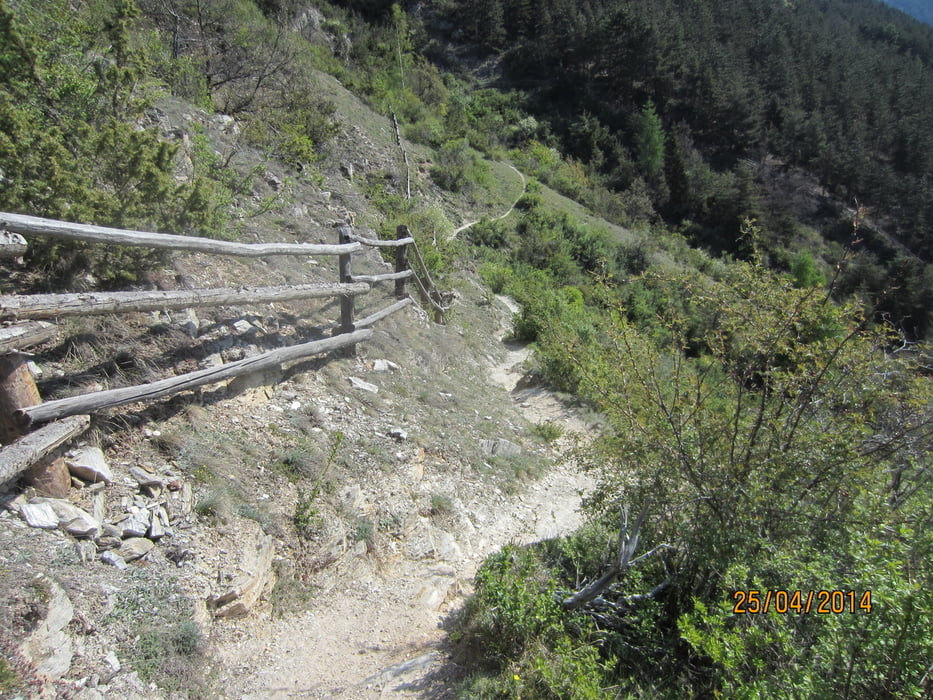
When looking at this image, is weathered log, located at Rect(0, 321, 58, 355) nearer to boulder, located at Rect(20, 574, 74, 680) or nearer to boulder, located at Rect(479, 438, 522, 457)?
boulder, located at Rect(20, 574, 74, 680)

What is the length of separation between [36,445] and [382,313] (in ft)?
16.8

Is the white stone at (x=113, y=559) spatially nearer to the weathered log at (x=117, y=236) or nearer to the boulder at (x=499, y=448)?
the weathered log at (x=117, y=236)

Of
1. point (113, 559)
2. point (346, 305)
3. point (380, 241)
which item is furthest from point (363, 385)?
point (113, 559)

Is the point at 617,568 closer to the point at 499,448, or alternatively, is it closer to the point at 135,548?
the point at 135,548

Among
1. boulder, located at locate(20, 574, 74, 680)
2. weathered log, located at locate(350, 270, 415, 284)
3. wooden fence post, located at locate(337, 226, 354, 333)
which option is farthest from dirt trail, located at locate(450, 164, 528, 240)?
boulder, located at locate(20, 574, 74, 680)

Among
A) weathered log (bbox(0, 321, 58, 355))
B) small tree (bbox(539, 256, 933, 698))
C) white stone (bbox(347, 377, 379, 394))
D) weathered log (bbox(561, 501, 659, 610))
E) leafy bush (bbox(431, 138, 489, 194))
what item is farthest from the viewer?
leafy bush (bbox(431, 138, 489, 194))

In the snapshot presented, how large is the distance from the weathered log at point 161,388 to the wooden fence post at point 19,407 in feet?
0.22

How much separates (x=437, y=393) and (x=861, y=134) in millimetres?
55639

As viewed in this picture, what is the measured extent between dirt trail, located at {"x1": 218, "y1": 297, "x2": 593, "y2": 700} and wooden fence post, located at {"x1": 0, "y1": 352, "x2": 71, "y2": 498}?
1.47 m

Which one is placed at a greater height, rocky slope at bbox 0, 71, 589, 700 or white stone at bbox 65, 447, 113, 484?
white stone at bbox 65, 447, 113, 484

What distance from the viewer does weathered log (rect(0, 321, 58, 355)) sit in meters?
3.08

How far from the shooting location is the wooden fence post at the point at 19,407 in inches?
124

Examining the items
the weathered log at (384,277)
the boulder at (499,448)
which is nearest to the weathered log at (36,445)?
the weathered log at (384,277)

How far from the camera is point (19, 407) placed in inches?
126
